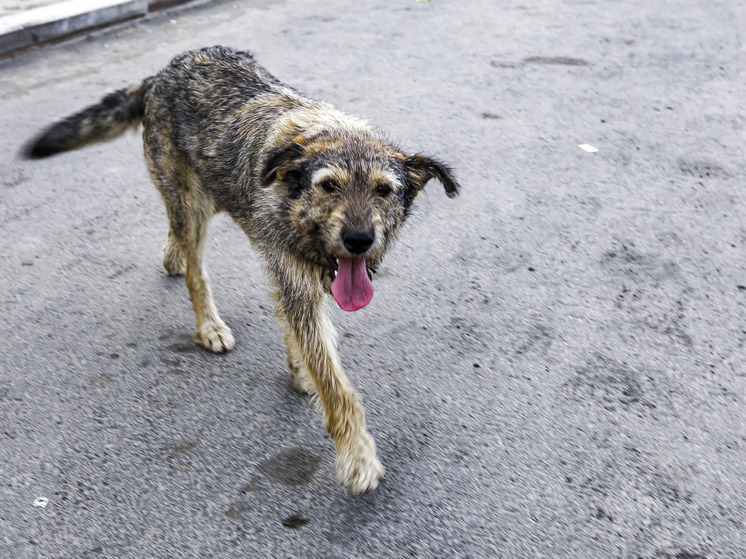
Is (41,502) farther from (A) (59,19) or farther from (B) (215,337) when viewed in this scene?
(A) (59,19)

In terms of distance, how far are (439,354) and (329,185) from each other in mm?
1398

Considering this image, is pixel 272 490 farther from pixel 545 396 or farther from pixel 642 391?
pixel 642 391

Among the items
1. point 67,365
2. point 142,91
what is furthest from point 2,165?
point 67,365

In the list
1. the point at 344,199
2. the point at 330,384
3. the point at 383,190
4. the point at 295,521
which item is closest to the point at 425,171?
the point at 383,190

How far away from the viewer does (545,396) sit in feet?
13.0

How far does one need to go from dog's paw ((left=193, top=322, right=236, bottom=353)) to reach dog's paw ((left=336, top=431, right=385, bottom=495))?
4.03 feet

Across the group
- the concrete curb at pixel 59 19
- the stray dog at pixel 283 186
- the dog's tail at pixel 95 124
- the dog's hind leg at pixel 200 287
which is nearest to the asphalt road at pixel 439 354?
the dog's hind leg at pixel 200 287

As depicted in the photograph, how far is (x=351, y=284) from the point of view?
333 cm

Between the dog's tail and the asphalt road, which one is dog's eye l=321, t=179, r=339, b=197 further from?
the dog's tail

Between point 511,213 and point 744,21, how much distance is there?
6857 mm

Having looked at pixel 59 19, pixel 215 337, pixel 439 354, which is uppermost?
pixel 59 19

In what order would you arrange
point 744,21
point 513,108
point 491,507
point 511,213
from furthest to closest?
point 744,21 → point 513,108 → point 511,213 → point 491,507

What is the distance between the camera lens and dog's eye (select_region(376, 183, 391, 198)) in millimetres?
3359

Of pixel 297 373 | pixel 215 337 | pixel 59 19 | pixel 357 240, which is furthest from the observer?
pixel 59 19
